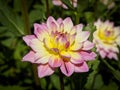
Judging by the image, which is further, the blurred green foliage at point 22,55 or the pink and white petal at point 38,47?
the blurred green foliage at point 22,55

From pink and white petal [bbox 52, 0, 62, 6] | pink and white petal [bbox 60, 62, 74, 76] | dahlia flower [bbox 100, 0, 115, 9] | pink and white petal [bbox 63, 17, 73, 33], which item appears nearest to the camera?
pink and white petal [bbox 60, 62, 74, 76]

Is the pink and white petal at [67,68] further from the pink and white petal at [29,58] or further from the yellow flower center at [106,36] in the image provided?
the yellow flower center at [106,36]

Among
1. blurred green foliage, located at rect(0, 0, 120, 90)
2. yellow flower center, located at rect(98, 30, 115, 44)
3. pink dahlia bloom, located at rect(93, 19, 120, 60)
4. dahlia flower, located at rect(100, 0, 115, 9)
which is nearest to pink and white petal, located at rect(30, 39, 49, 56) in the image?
blurred green foliage, located at rect(0, 0, 120, 90)

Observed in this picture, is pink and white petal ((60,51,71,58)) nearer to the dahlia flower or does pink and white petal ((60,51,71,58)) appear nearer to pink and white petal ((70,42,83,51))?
pink and white petal ((70,42,83,51))

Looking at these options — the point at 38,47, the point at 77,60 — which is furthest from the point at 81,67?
the point at 38,47

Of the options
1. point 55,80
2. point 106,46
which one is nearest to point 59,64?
point 55,80

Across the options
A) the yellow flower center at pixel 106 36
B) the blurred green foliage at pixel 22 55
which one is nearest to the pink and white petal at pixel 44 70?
the blurred green foliage at pixel 22 55
